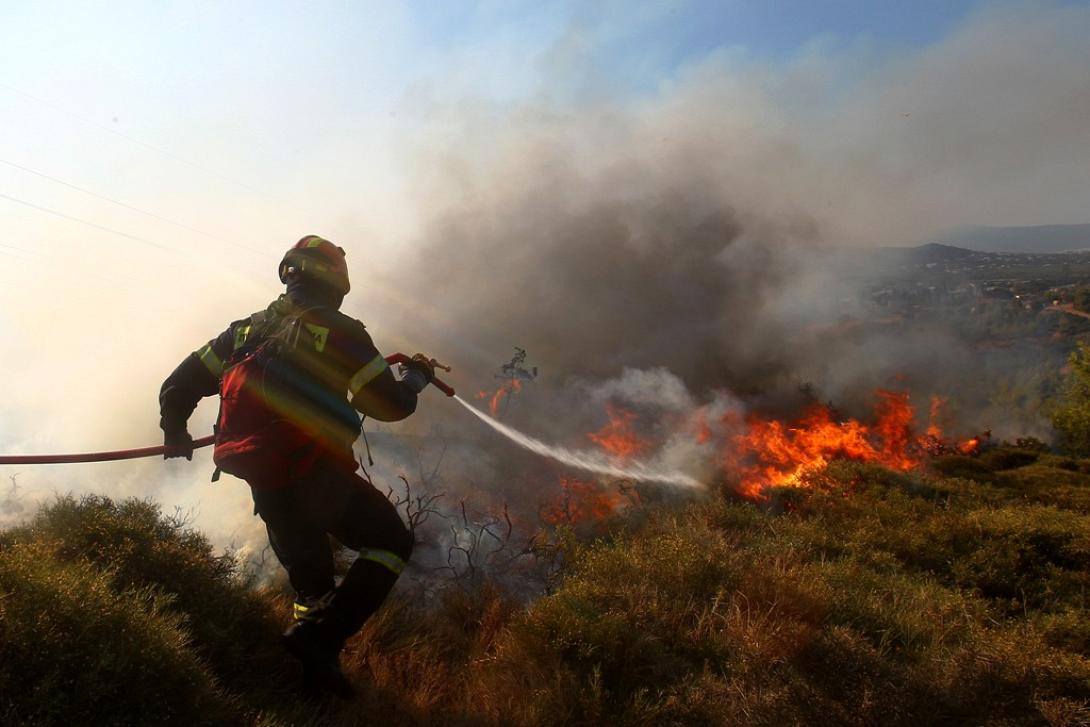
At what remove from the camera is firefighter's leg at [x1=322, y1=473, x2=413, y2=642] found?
2.73 meters

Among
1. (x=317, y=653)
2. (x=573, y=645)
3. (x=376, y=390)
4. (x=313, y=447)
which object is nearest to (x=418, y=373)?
(x=376, y=390)

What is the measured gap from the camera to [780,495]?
27.6ft

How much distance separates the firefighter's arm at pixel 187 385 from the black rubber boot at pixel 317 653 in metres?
1.14

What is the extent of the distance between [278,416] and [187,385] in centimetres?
79

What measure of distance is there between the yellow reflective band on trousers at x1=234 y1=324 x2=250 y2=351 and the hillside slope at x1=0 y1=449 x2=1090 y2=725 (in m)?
1.16

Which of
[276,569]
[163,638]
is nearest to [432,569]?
[276,569]

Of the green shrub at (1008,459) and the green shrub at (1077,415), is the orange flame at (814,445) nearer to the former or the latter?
the green shrub at (1008,459)

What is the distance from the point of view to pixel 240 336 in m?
2.95

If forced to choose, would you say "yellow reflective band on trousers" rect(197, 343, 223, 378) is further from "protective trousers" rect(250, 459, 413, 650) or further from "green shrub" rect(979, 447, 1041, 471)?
"green shrub" rect(979, 447, 1041, 471)

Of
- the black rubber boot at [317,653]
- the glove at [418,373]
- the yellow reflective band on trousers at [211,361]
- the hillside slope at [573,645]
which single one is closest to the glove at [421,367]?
the glove at [418,373]

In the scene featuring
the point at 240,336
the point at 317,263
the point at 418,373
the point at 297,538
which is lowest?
the point at 297,538

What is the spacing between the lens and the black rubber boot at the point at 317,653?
2695 mm

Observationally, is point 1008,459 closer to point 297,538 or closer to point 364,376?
point 364,376

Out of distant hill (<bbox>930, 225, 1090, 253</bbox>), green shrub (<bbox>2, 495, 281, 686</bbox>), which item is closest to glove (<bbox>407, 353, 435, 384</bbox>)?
green shrub (<bbox>2, 495, 281, 686</bbox>)
